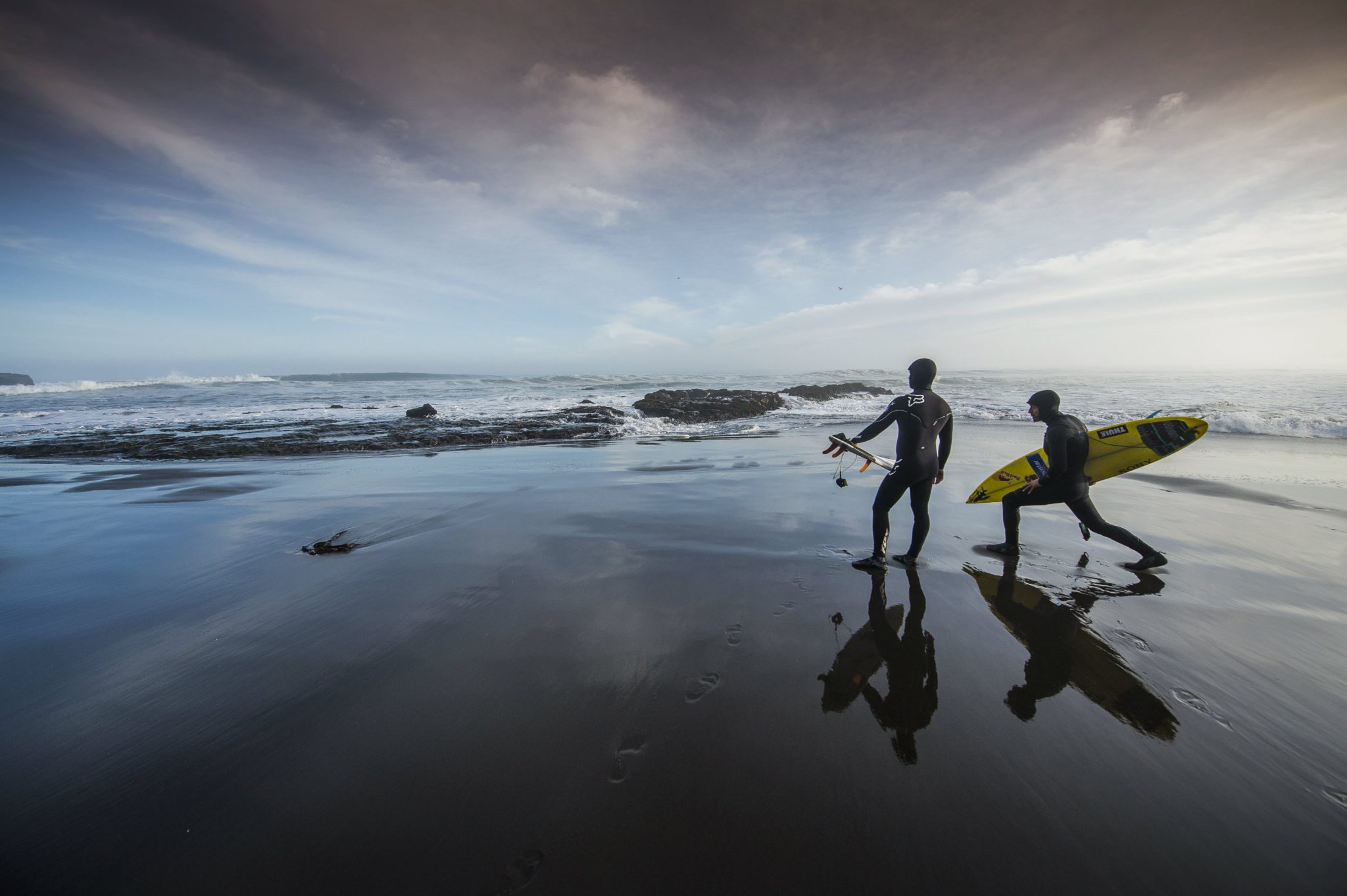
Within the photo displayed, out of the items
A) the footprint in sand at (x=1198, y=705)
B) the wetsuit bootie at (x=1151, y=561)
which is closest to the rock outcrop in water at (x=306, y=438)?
the wetsuit bootie at (x=1151, y=561)

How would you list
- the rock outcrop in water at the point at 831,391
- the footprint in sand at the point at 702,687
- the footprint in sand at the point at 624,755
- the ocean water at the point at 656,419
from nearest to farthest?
the footprint in sand at the point at 624,755
the footprint in sand at the point at 702,687
the ocean water at the point at 656,419
the rock outcrop in water at the point at 831,391

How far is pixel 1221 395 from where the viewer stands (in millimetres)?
22969

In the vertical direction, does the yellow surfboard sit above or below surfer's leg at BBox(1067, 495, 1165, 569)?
above

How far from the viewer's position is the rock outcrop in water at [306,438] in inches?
489

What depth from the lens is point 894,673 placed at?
10.4 feet

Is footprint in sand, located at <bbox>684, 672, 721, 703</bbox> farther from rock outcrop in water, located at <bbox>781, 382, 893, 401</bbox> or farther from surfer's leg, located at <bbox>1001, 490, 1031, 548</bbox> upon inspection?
rock outcrop in water, located at <bbox>781, 382, 893, 401</bbox>

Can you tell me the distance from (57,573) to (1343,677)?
10816 mm

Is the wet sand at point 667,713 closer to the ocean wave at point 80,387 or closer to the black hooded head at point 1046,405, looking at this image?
the black hooded head at point 1046,405

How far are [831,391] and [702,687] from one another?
29.9 metres

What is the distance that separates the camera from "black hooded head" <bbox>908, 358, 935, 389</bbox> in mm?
4984

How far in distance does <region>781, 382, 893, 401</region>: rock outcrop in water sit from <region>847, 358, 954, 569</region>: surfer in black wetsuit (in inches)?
933

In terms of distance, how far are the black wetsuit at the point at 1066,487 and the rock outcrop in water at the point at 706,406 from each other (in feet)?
50.4

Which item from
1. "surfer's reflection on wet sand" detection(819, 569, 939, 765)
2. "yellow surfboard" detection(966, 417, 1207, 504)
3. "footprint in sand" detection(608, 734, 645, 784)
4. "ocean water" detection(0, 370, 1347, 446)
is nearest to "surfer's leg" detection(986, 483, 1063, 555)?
"yellow surfboard" detection(966, 417, 1207, 504)

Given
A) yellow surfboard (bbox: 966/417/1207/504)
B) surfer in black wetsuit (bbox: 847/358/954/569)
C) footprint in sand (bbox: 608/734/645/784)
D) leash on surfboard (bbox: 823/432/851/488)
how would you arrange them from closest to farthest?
footprint in sand (bbox: 608/734/645/784), surfer in black wetsuit (bbox: 847/358/954/569), leash on surfboard (bbox: 823/432/851/488), yellow surfboard (bbox: 966/417/1207/504)
